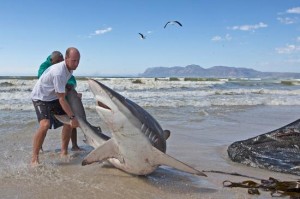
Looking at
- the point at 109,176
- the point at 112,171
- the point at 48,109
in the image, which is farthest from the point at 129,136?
the point at 48,109

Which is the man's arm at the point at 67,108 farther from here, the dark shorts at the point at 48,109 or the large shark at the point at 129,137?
the large shark at the point at 129,137

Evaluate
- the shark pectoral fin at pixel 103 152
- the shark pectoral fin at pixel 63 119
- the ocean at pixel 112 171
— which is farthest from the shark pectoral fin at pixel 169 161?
the shark pectoral fin at pixel 63 119

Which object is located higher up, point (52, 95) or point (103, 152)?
point (52, 95)

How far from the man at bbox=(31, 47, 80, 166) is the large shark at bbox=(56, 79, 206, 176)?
111 cm

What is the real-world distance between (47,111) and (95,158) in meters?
1.55

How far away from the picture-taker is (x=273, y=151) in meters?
5.88

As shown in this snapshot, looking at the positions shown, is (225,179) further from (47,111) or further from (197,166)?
(47,111)

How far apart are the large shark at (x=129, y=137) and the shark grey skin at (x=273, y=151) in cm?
181

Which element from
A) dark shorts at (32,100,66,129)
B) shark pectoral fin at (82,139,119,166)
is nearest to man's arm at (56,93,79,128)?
dark shorts at (32,100,66,129)

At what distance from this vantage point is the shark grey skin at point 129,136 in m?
4.26

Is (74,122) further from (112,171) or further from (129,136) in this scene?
(129,136)

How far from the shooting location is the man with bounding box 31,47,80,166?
536 cm

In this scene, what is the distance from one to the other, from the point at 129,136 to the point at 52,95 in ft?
6.27

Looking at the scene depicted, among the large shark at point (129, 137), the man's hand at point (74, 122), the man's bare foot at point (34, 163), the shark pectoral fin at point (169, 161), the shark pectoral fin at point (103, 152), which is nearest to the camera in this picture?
the shark pectoral fin at point (169, 161)
